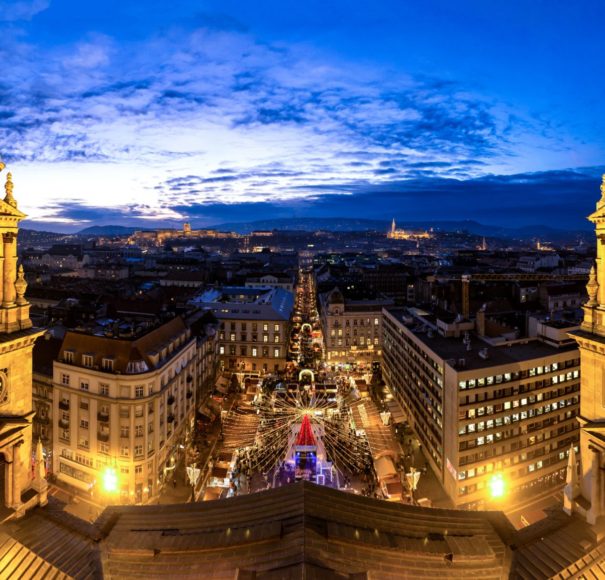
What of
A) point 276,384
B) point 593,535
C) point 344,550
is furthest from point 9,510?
point 276,384

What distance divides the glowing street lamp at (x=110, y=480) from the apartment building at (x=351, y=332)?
139 feet

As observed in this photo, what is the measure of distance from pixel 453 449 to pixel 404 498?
554cm

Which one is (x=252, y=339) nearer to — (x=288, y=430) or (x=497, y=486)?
(x=288, y=430)

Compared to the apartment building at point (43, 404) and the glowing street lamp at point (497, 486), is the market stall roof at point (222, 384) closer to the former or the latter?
the apartment building at point (43, 404)

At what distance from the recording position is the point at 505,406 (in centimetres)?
3841

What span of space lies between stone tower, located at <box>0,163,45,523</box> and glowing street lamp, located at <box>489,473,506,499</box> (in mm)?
31461

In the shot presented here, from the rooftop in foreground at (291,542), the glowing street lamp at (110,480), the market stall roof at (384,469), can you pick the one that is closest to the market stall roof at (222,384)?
the glowing street lamp at (110,480)

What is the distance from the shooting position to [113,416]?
3453 centimetres

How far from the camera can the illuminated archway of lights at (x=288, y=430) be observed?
4075 centimetres

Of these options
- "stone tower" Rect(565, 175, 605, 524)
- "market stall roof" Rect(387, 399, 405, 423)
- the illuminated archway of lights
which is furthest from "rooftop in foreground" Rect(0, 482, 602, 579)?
"market stall roof" Rect(387, 399, 405, 423)

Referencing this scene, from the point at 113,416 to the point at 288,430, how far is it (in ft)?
54.8

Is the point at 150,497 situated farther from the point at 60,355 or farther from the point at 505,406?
the point at 505,406

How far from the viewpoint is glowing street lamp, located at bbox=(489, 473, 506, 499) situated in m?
34.6

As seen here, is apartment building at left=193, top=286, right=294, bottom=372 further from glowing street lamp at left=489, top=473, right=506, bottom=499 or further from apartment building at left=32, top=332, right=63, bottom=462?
glowing street lamp at left=489, top=473, right=506, bottom=499
